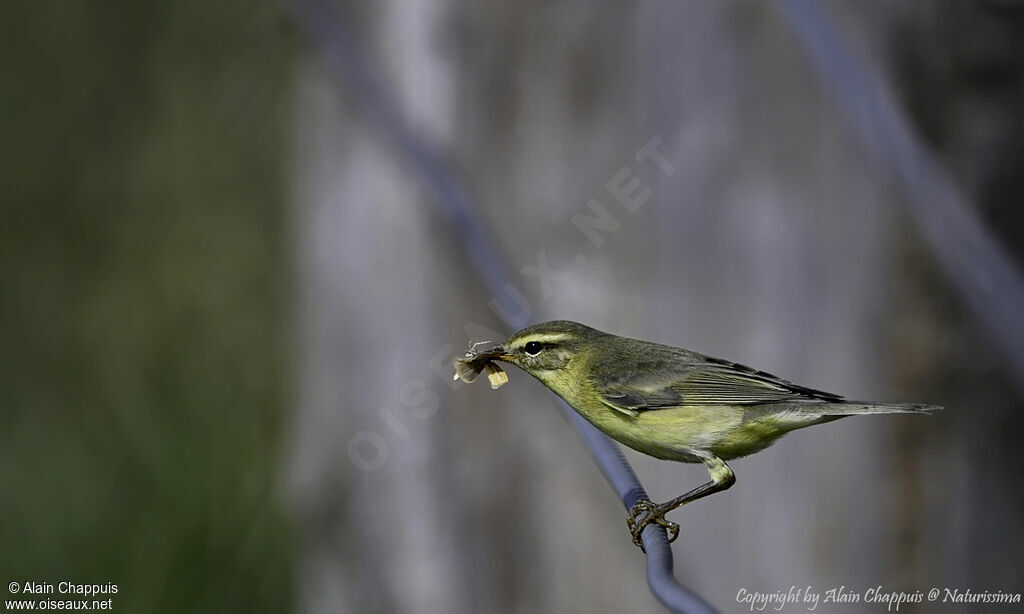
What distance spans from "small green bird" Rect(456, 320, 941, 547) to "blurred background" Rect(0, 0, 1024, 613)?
0.19 metres

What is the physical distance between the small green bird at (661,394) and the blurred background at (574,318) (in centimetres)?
19

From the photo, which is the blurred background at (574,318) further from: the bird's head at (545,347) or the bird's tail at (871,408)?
the bird's tail at (871,408)

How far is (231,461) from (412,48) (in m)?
2.05

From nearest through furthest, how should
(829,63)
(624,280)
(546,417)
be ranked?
1. (829,63)
2. (624,280)
3. (546,417)

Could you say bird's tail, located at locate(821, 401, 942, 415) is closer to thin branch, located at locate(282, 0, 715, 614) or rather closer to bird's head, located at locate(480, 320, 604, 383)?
thin branch, located at locate(282, 0, 715, 614)

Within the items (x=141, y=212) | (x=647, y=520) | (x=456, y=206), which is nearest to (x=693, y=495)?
(x=647, y=520)

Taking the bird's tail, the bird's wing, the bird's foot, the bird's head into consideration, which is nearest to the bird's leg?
the bird's foot

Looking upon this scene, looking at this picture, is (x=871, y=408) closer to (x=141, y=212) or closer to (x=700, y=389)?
(x=700, y=389)

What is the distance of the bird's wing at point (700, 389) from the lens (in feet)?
9.19

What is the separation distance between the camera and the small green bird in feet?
9.06

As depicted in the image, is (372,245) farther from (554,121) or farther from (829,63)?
(829,63)

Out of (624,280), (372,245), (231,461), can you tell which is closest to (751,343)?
(624,280)

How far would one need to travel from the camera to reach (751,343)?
10.5 ft

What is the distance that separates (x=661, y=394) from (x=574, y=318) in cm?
72
